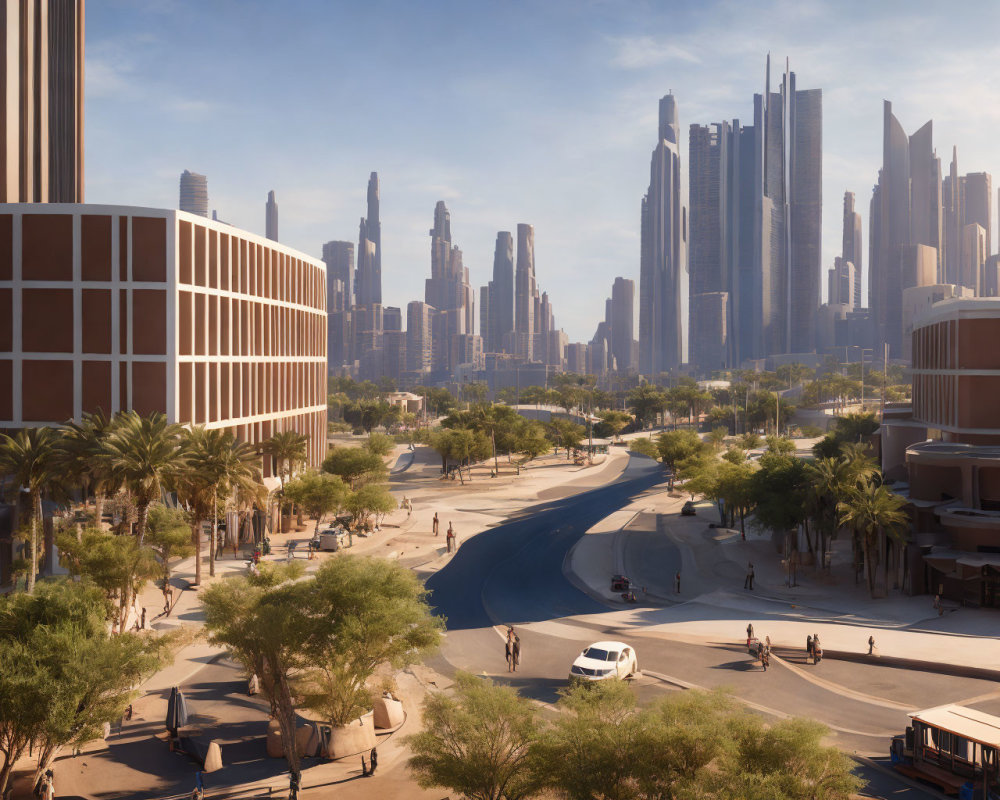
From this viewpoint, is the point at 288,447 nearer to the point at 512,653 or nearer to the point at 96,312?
the point at 96,312

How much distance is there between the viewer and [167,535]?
44531 mm

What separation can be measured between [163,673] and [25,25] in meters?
66.5

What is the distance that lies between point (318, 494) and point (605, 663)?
34386 millimetres

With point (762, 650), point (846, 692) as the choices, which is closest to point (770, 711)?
point (846, 692)

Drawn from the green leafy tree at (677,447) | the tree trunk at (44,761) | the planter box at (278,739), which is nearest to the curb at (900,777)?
the planter box at (278,739)

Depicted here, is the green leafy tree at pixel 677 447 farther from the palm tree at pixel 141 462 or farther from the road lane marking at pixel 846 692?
the palm tree at pixel 141 462

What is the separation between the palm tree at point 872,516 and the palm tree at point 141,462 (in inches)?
1382

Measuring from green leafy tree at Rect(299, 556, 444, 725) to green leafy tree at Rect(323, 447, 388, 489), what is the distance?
47.5 m

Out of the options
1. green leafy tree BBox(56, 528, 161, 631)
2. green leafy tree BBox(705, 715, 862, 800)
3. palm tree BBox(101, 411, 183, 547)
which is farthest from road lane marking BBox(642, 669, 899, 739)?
palm tree BBox(101, 411, 183, 547)

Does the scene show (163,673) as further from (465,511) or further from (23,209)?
(465,511)

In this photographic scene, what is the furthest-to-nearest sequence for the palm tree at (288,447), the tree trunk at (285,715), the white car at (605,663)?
the palm tree at (288,447)
the white car at (605,663)
the tree trunk at (285,715)

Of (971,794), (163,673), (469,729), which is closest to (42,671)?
(469,729)

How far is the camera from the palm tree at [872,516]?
145ft

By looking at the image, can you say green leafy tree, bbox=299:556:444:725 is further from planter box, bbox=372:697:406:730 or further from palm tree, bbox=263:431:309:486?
palm tree, bbox=263:431:309:486
